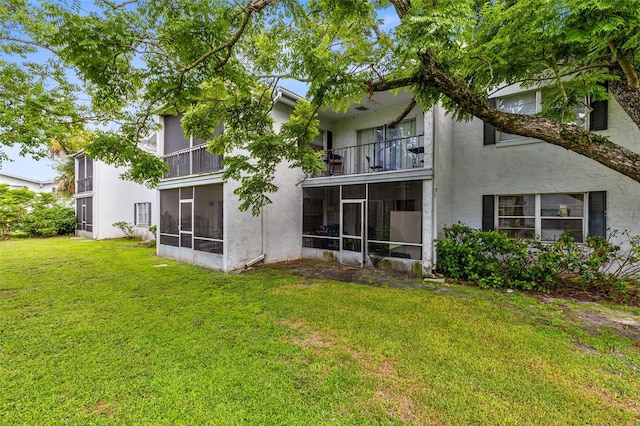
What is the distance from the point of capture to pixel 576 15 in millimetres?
4207

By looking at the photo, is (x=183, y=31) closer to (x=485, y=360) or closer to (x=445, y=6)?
(x=445, y=6)

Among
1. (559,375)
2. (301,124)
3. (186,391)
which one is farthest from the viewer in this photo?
(301,124)

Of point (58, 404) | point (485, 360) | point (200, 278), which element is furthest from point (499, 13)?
point (200, 278)

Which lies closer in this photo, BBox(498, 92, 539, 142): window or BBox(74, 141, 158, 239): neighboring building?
BBox(498, 92, 539, 142): window

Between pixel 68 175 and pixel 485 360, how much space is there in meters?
32.2

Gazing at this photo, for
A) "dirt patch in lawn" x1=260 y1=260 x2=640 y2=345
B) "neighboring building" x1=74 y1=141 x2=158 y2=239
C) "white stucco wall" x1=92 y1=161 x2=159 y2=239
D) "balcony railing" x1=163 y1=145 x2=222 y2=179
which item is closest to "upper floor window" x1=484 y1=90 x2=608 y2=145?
"dirt patch in lawn" x1=260 y1=260 x2=640 y2=345

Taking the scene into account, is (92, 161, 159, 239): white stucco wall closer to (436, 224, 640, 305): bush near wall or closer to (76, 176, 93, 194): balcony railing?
(76, 176, 93, 194): balcony railing

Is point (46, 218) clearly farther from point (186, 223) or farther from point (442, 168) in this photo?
point (442, 168)

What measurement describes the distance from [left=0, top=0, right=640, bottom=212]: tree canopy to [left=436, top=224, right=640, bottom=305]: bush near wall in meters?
2.64

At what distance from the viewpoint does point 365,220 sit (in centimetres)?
973

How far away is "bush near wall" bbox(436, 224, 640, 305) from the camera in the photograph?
21.8 ft

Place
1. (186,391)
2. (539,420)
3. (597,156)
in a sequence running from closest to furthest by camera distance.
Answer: (539,420)
(186,391)
(597,156)

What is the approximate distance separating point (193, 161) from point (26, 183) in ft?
131

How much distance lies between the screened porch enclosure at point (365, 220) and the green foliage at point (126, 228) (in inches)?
528
